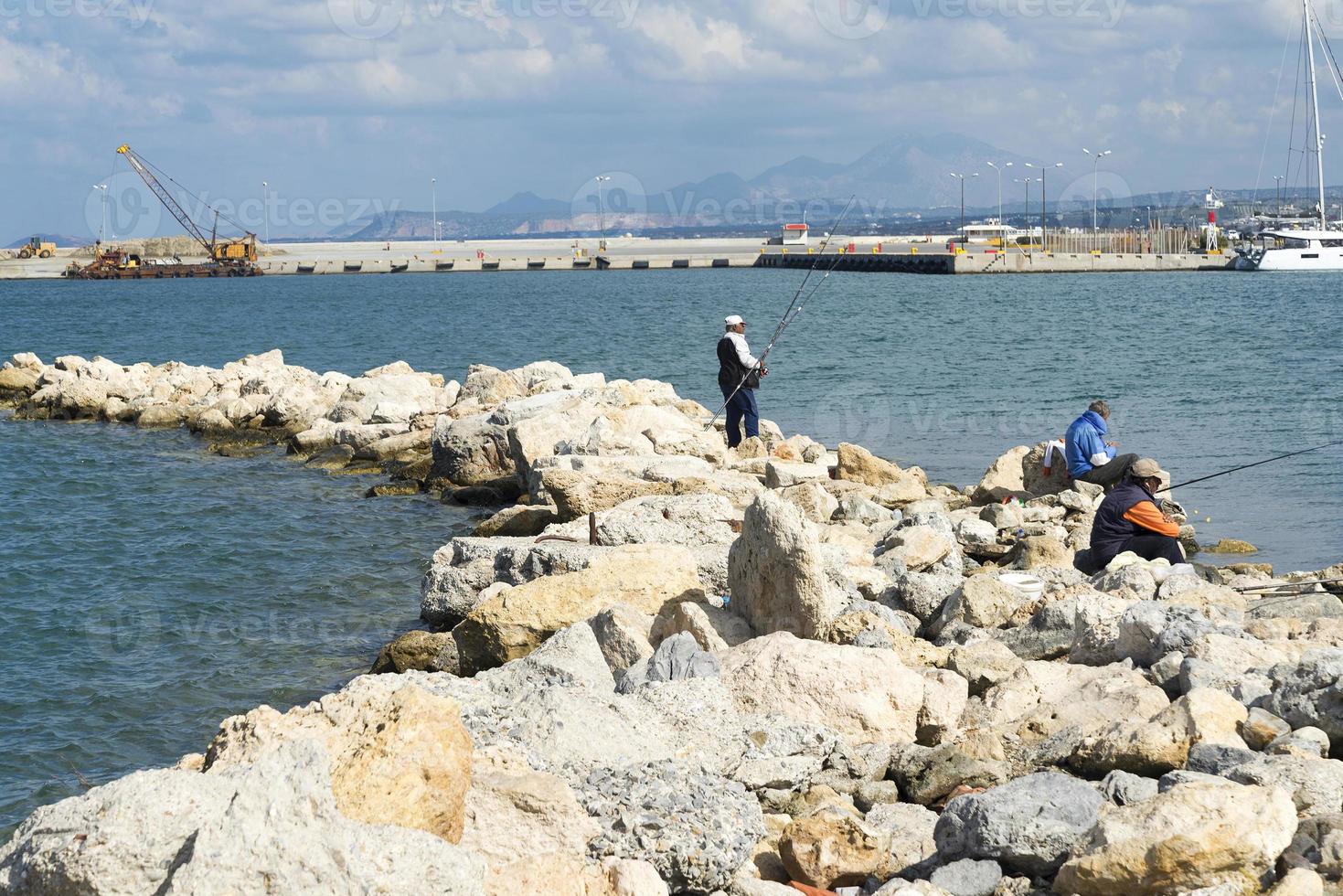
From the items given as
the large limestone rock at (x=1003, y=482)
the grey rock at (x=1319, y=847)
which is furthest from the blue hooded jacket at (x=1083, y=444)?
the grey rock at (x=1319, y=847)

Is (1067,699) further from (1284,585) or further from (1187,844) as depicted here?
(1284,585)

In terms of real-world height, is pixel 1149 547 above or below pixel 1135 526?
below

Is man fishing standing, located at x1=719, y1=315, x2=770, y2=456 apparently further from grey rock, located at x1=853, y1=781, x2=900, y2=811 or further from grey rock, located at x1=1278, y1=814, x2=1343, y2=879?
grey rock, located at x1=1278, y1=814, x2=1343, y2=879

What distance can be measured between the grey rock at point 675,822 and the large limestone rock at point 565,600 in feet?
7.59

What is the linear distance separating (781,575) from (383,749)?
118 inches

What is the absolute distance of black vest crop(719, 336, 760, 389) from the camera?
13768mm

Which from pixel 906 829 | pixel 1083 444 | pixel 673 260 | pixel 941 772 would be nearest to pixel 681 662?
pixel 941 772

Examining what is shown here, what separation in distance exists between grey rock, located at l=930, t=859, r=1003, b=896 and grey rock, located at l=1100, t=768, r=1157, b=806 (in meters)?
0.60

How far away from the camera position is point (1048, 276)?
7269 cm

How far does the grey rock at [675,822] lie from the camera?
466 centimetres

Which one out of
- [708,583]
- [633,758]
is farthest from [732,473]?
[633,758]

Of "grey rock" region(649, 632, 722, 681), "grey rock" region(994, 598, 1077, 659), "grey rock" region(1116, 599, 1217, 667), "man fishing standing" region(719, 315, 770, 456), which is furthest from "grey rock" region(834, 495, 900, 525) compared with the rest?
"grey rock" region(649, 632, 722, 681)

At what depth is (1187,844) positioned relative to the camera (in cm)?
404

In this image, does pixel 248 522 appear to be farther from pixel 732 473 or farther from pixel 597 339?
pixel 597 339
